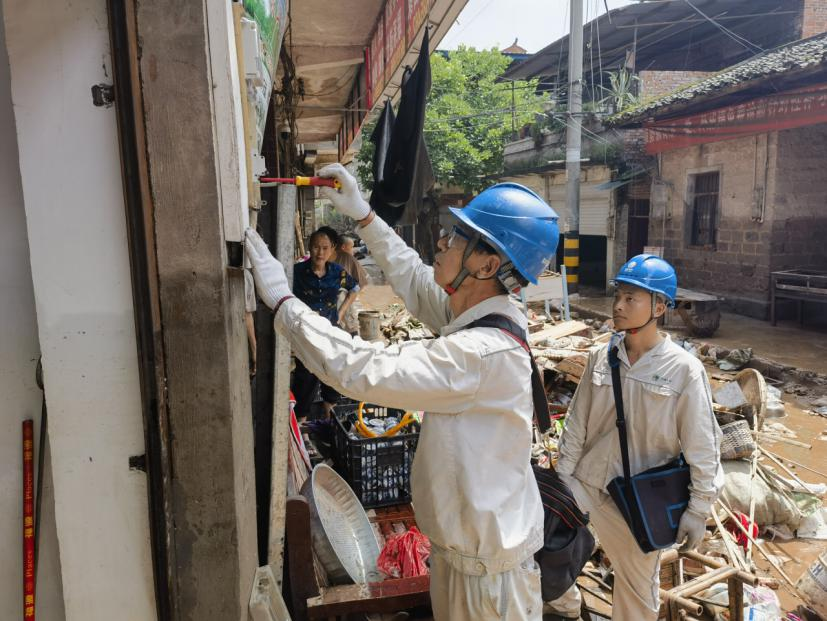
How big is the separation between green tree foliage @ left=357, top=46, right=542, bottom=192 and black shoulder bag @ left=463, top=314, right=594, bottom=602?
66.5 ft

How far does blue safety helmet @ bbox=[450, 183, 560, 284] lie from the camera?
2.12 m

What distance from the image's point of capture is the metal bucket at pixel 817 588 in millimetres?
3418

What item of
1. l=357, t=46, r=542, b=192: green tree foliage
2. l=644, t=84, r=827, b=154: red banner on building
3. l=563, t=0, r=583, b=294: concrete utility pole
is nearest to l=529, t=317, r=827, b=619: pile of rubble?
l=644, t=84, r=827, b=154: red banner on building

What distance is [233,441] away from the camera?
5.88 feet

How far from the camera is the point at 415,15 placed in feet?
12.7

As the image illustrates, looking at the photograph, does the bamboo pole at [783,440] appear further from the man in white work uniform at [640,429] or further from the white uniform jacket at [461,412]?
A: the white uniform jacket at [461,412]

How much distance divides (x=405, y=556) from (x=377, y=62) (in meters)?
4.24

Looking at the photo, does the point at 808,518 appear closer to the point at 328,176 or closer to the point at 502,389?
the point at 502,389

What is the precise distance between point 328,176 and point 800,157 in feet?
41.7

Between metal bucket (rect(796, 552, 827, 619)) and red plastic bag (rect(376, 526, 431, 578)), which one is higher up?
red plastic bag (rect(376, 526, 431, 578))

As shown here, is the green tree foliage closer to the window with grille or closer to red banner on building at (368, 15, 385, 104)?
the window with grille

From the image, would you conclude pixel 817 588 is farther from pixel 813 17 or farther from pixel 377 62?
pixel 813 17

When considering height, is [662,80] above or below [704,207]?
above

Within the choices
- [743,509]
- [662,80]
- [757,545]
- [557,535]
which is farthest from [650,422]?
[662,80]
